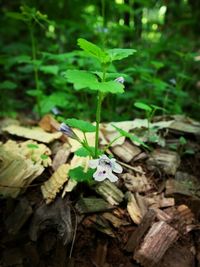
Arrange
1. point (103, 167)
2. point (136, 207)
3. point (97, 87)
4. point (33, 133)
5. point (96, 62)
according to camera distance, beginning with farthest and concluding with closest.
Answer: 1. point (96, 62)
2. point (33, 133)
3. point (136, 207)
4. point (103, 167)
5. point (97, 87)

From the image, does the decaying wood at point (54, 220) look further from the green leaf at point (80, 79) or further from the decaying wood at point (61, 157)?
the green leaf at point (80, 79)

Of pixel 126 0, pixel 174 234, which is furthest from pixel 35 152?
pixel 126 0

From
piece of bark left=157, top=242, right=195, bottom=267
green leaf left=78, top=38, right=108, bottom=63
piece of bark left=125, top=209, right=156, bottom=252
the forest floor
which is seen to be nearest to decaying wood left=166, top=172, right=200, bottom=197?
the forest floor

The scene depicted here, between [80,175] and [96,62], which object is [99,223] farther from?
[96,62]

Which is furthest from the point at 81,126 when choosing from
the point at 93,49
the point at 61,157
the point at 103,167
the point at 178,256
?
the point at 178,256

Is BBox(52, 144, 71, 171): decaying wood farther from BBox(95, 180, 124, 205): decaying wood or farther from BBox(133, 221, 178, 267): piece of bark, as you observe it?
BBox(133, 221, 178, 267): piece of bark

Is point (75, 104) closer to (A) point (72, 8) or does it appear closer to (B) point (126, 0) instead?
(B) point (126, 0)
